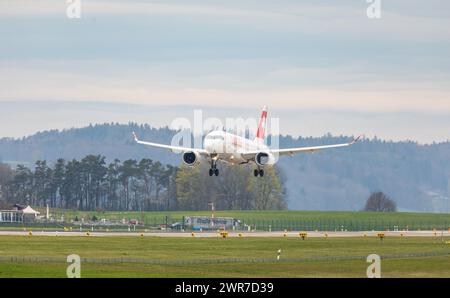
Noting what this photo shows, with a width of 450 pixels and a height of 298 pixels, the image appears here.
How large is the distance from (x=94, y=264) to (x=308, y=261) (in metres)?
18.6

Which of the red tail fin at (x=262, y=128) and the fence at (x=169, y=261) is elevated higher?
the red tail fin at (x=262, y=128)

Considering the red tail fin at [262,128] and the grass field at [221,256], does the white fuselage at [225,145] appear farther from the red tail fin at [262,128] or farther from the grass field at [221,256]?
the red tail fin at [262,128]

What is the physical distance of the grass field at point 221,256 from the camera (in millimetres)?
95938

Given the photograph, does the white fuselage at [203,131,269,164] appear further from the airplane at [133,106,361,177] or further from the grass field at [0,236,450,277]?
the grass field at [0,236,450,277]

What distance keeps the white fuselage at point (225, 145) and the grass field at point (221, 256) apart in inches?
381

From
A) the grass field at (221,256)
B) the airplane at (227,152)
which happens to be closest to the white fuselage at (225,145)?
the airplane at (227,152)

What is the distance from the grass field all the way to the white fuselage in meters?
9.69

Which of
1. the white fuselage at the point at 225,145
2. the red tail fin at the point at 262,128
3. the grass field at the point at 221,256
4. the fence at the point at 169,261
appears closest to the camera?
the grass field at the point at 221,256

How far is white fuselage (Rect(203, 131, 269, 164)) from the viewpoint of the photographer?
468 ft

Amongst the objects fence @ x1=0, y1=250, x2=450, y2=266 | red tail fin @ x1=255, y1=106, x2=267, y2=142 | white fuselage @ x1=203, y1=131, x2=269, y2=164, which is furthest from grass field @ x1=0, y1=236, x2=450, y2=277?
red tail fin @ x1=255, y1=106, x2=267, y2=142

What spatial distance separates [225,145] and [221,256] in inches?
1228

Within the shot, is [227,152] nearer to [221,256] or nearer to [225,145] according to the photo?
[225,145]
